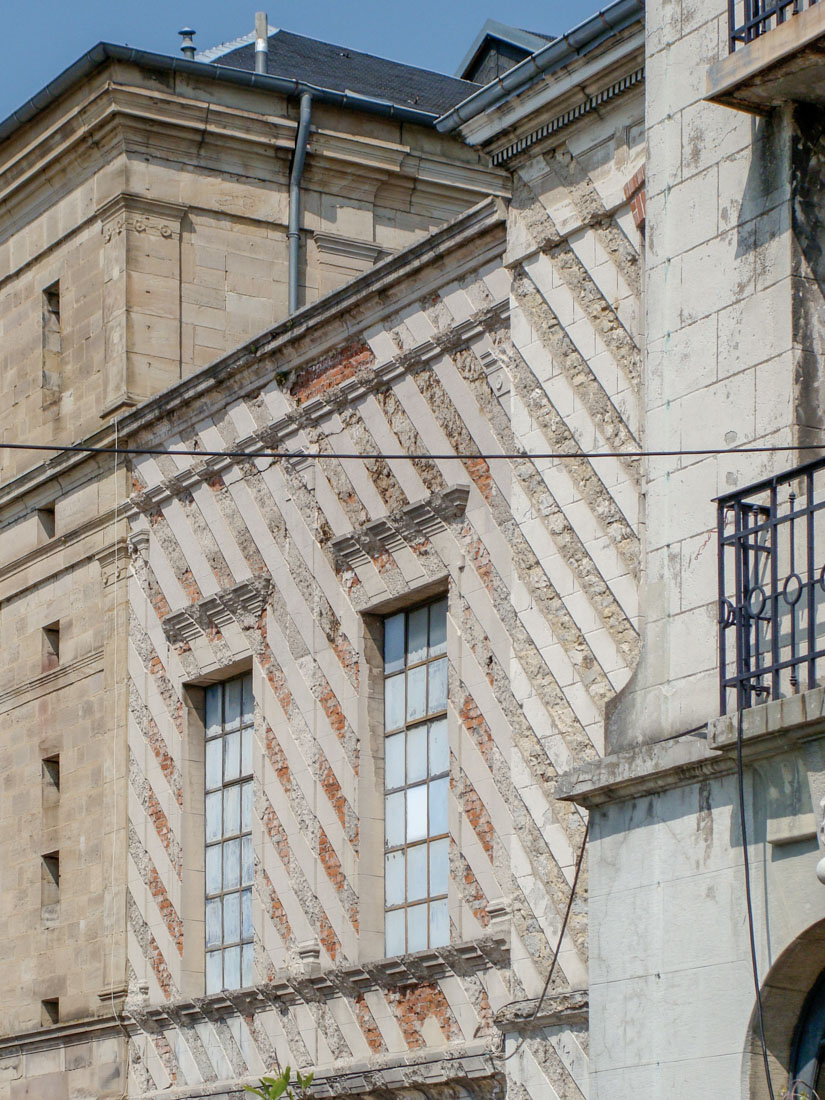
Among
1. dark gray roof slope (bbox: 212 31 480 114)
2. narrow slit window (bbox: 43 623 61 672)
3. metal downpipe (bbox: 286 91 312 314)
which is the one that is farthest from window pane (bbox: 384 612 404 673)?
dark gray roof slope (bbox: 212 31 480 114)

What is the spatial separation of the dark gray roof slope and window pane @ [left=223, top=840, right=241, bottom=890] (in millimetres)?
8993

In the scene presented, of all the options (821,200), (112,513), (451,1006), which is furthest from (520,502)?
(112,513)

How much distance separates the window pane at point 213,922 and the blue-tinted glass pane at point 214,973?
10 cm

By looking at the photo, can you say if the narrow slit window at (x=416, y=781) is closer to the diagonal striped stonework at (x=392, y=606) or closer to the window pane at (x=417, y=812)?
the window pane at (x=417, y=812)

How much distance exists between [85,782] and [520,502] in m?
7.08

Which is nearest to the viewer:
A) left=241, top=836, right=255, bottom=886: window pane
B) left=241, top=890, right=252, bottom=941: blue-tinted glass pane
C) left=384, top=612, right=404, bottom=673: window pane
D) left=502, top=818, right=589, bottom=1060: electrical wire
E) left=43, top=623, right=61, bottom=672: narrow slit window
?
left=502, top=818, right=589, bottom=1060: electrical wire

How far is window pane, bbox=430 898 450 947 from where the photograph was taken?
17031mm

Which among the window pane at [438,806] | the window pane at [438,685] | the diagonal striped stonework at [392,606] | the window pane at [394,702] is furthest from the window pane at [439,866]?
the window pane at [394,702]

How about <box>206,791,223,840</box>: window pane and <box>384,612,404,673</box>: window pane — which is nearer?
<box>384,612,404,673</box>: window pane

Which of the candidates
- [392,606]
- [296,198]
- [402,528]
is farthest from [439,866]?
[296,198]

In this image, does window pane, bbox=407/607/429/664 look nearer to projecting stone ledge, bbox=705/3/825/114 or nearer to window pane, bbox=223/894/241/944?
window pane, bbox=223/894/241/944

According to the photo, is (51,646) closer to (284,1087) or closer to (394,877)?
(394,877)

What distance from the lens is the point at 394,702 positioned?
1805 centimetres

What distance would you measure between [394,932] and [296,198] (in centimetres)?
837
